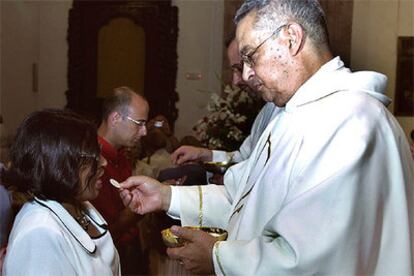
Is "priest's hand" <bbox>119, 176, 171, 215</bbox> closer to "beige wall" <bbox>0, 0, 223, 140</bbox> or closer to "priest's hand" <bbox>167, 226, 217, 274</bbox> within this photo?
Result: "priest's hand" <bbox>167, 226, 217, 274</bbox>

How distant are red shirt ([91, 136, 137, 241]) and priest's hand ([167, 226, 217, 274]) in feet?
3.78

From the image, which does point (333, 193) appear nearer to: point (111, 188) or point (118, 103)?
point (111, 188)

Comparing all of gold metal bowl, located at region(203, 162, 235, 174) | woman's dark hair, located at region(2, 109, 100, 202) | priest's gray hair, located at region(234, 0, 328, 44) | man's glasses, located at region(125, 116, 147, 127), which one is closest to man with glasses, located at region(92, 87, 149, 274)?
man's glasses, located at region(125, 116, 147, 127)

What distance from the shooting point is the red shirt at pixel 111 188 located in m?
2.95

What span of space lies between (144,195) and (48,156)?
28.3 inches

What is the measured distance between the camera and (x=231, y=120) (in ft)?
15.0

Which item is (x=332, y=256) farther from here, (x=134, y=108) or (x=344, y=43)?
(x=344, y=43)

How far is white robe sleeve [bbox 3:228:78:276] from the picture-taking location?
1.67 m

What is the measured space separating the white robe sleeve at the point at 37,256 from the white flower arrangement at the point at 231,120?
115 inches

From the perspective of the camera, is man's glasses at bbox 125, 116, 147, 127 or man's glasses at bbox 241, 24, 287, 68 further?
man's glasses at bbox 125, 116, 147, 127

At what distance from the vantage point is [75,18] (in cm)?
859

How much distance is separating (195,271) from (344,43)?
6.22 metres

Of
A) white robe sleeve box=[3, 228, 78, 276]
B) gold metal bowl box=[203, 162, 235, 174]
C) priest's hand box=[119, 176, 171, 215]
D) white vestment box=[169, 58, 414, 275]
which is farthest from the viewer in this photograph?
gold metal bowl box=[203, 162, 235, 174]

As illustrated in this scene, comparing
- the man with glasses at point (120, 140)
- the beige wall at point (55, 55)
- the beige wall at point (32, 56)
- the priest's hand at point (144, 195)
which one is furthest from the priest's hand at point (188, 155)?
the beige wall at point (32, 56)
